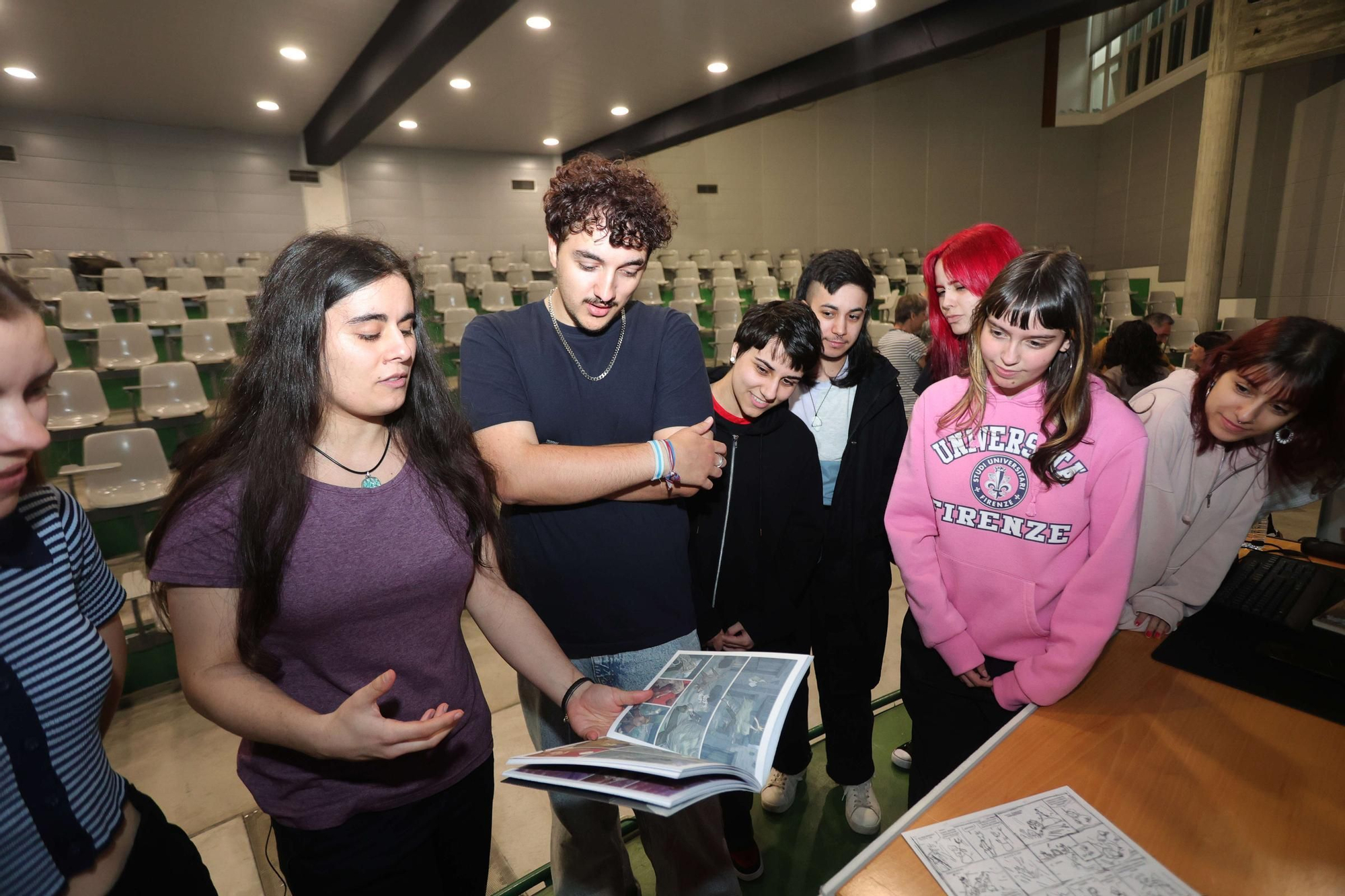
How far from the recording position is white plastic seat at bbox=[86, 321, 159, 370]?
5105 millimetres

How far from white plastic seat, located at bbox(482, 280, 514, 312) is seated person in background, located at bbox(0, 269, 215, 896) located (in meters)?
7.07

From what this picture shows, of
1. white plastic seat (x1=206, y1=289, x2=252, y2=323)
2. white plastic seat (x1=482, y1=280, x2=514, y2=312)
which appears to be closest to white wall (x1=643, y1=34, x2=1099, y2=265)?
white plastic seat (x1=482, y1=280, x2=514, y2=312)

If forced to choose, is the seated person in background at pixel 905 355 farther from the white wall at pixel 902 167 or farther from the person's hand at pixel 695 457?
the white wall at pixel 902 167

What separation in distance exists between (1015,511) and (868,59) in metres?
6.73

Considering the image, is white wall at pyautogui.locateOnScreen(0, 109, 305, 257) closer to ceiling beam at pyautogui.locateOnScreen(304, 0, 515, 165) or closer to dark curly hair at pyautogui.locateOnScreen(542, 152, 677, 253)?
ceiling beam at pyautogui.locateOnScreen(304, 0, 515, 165)

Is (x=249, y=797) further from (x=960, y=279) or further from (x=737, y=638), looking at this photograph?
(x=960, y=279)

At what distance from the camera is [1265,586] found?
5.31ft

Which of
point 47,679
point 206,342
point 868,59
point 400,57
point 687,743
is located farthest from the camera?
point 868,59

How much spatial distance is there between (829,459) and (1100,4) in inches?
220

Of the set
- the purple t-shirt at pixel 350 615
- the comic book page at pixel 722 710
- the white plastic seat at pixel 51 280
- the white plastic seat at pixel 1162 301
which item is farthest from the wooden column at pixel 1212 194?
the white plastic seat at pixel 51 280

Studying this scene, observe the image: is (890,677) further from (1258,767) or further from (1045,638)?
(1258,767)

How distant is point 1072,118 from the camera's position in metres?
12.4

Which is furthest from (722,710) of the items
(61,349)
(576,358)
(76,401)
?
(61,349)

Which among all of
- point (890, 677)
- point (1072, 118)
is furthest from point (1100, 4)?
point (1072, 118)
